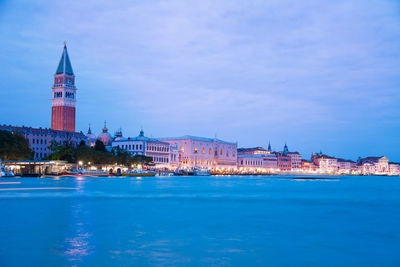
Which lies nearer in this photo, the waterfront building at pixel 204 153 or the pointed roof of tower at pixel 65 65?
the pointed roof of tower at pixel 65 65

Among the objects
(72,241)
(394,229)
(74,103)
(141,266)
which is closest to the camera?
(141,266)

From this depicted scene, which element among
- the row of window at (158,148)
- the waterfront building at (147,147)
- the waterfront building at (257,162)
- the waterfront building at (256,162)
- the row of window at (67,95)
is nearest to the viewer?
the waterfront building at (147,147)

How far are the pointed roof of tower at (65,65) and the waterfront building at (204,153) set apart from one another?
3102cm

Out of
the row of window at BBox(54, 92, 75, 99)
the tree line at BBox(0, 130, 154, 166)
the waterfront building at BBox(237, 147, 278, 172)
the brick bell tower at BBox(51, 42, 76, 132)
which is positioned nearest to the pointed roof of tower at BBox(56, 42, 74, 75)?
the brick bell tower at BBox(51, 42, 76, 132)

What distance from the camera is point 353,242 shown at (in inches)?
579

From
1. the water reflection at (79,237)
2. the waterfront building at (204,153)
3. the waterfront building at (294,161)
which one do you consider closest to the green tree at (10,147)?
the water reflection at (79,237)

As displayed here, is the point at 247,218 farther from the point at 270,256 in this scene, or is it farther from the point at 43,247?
the point at 43,247

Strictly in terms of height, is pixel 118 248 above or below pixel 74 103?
below

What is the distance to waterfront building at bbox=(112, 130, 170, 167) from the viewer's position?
10876cm

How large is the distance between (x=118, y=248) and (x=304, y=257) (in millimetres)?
5029

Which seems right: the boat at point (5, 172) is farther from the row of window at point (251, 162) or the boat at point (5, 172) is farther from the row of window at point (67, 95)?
the row of window at point (251, 162)

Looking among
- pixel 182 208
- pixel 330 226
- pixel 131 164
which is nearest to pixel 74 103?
pixel 131 164

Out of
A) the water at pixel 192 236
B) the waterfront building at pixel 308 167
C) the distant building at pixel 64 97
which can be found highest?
the distant building at pixel 64 97

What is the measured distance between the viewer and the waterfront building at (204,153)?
413 ft
